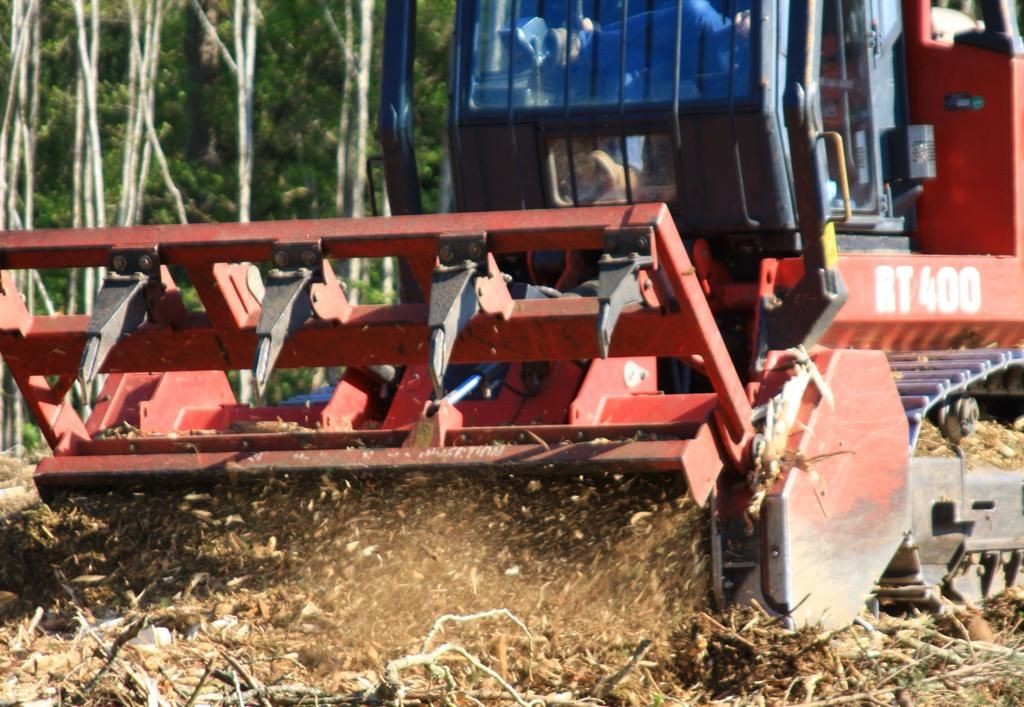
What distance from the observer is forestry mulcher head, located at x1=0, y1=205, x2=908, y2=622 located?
479 cm

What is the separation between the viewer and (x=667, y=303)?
4844 mm

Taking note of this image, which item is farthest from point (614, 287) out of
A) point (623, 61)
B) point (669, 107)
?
point (623, 61)

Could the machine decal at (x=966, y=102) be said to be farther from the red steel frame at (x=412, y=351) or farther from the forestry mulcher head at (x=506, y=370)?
the red steel frame at (x=412, y=351)

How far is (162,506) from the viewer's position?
5.62 metres

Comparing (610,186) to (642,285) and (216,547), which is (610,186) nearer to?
(642,285)

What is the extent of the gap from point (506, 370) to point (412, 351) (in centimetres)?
98

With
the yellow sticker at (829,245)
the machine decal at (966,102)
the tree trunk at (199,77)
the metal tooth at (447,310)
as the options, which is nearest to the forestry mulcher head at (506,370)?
the metal tooth at (447,310)

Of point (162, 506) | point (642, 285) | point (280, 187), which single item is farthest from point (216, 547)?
point (280, 187)

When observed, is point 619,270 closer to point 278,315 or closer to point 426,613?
point 278,315

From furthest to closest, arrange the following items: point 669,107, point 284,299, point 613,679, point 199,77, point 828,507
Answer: point 199,77
point 669,107
point 828,507
point 284,299
point 613,679

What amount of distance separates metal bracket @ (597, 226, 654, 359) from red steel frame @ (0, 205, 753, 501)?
37 millimetres

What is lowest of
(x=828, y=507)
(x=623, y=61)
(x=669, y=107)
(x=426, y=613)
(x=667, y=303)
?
(x=426, y=613)

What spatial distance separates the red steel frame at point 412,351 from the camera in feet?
15.9

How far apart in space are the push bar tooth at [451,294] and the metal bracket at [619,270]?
355 mm
